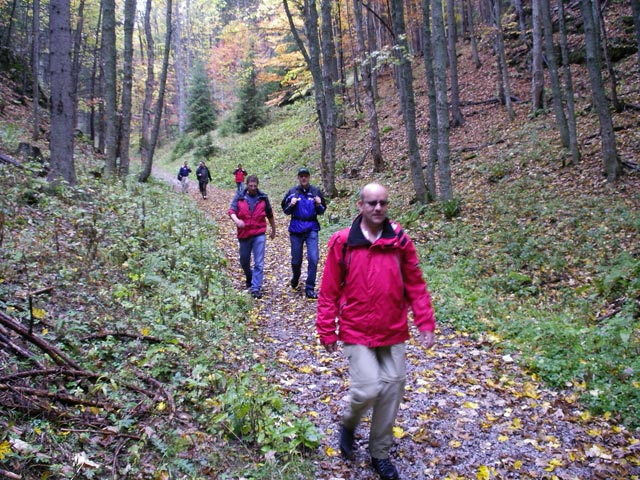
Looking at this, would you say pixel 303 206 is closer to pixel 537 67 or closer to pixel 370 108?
pixel 370 108

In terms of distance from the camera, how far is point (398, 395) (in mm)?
3719

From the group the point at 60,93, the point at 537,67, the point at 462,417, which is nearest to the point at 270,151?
the point at 537,67

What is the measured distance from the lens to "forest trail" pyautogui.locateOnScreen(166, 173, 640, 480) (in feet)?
13.4

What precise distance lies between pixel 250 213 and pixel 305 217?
1.04 m

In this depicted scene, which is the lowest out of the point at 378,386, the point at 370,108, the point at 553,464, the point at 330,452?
the point at 553,464

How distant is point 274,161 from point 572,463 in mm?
27408

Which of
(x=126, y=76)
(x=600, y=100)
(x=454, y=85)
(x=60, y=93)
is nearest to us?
(x=60, y=93)

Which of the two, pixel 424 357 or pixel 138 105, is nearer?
pixel 424 357

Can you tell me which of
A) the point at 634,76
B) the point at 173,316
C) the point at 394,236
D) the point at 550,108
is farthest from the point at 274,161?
the point at 394,236

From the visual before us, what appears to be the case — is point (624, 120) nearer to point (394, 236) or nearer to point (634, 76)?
point (634, 76)

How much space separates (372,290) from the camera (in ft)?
12.1

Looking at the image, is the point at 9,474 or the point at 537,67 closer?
the point at 9,474

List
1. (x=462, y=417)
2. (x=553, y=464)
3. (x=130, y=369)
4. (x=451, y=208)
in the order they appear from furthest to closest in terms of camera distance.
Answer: (x=451, y=208) → (x=462, y=417) → (x=130, y=369) → (x=553, y=464)

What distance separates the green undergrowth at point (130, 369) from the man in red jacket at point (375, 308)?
757 mm
